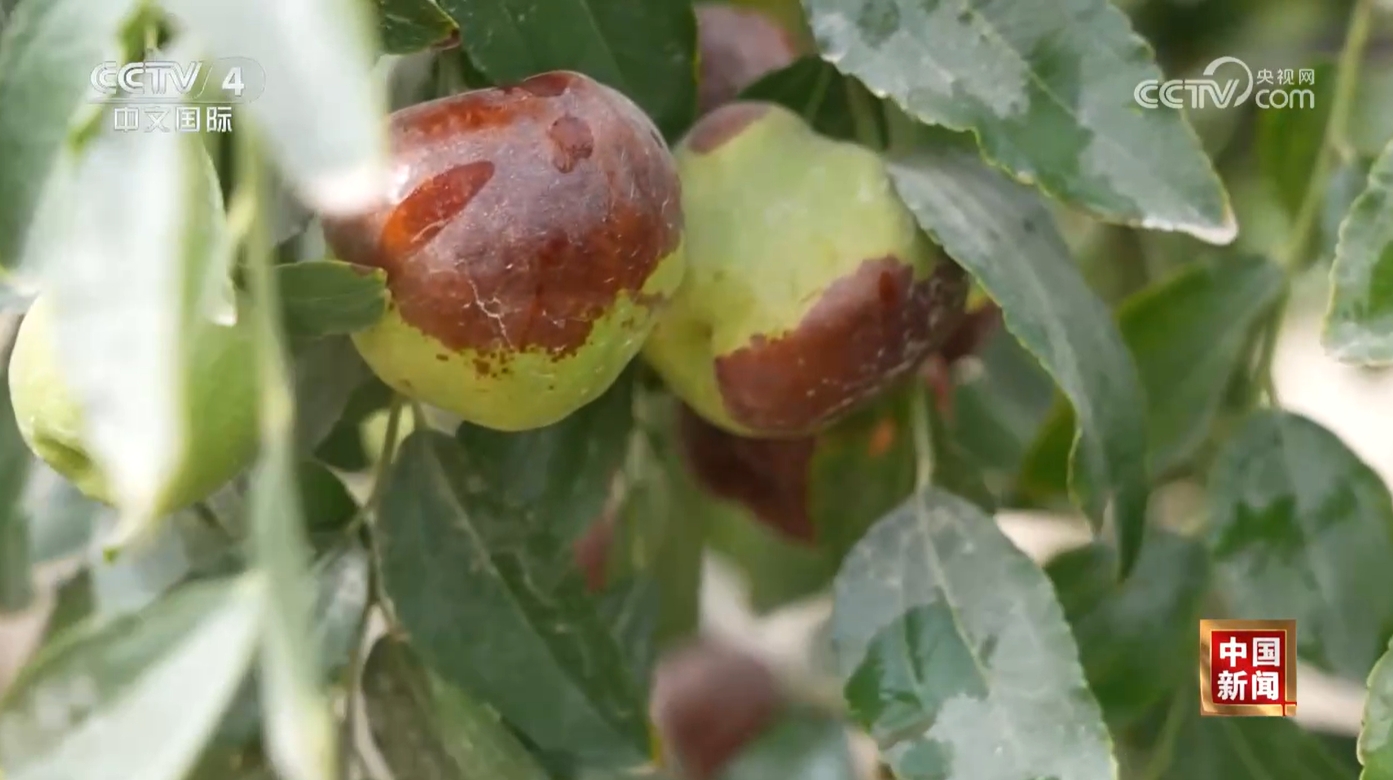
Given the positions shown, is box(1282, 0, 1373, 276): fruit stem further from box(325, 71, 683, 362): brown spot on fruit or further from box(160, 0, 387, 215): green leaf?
box(160, 0, 387, 215): green leaf

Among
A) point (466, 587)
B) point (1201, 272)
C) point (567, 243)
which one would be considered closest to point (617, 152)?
point (567, 243)

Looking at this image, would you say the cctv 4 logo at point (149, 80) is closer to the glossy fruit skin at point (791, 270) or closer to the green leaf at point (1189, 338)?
the glossy fruit skin at point (791, 270)

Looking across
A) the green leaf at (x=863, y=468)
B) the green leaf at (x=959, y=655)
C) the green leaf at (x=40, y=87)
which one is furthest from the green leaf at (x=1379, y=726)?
the green leaf at (x=40, y=87)

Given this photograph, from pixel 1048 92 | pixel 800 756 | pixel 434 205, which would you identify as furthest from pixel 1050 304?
pixel 800 756

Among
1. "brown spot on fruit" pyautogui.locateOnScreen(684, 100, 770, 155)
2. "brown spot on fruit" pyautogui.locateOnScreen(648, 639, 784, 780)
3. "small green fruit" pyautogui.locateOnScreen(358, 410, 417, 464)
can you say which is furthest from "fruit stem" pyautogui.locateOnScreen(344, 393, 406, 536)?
"brown spot on fruit" pyautogui.locateOnScreen(648, 639, 784, 780)

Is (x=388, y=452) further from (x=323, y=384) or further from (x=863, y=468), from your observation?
(x=863, y=468)

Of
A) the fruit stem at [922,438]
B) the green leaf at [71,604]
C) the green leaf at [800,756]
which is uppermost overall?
the fruit stem at [922,438]
